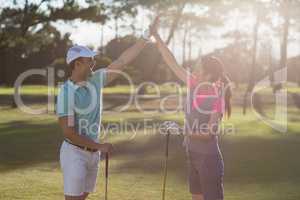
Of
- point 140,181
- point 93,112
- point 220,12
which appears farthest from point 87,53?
point 220,12

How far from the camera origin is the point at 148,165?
1202 cm

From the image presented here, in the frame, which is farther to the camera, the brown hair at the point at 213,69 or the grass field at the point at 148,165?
the grass field at the point at 148,165

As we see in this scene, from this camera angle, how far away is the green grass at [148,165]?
908 centimetres

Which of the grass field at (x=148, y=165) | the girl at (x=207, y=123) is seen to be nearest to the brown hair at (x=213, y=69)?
the girl at (x=207, y=123)

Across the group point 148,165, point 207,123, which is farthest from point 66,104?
point 148,165

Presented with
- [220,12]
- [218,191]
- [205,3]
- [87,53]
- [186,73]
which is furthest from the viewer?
[220,12]

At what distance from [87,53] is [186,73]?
132 cm

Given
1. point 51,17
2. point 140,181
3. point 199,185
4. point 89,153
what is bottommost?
point 140,181

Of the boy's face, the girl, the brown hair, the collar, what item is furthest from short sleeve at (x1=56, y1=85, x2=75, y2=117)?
the brown hair

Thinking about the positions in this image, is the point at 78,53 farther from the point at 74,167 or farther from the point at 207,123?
the point at 207,123

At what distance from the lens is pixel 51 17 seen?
106 feet

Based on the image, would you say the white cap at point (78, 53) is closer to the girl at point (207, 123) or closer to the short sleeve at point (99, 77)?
the short sleeve at point (99, 77)

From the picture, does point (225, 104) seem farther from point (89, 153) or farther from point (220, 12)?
point (220, 12)

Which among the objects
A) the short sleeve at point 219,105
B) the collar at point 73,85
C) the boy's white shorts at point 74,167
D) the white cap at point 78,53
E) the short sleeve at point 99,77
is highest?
the white cap at point 78,53
